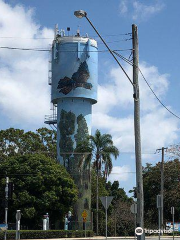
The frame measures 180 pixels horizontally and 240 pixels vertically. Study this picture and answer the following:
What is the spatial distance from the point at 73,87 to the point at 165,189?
19.8 m

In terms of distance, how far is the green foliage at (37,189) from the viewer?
52438 millimetres

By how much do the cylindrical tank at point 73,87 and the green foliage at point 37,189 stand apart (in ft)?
54.7

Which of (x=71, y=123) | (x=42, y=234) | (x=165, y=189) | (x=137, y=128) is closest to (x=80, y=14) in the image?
(x=137, y=128)

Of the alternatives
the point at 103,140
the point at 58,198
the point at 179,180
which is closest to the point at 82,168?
the point at 103,140

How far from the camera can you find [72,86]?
74.6 m

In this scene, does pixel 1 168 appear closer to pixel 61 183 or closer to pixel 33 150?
pixel 61 183

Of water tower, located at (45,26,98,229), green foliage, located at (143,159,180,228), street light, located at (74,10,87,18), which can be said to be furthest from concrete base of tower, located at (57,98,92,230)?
street light, located at (74,10,87,18)

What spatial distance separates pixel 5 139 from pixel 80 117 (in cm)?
1498

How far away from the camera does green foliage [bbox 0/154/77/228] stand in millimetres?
52438

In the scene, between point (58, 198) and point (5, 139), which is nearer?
point (58, 198)

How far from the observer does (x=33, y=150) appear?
85.4 meters

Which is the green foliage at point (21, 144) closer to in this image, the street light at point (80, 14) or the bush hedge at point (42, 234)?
the bush hedge at point (42, 234)

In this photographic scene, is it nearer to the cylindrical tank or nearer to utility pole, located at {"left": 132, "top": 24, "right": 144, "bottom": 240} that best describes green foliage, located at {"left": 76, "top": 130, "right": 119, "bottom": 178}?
the cylindrical tank

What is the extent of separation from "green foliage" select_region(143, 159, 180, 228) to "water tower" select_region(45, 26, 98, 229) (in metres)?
11.9
